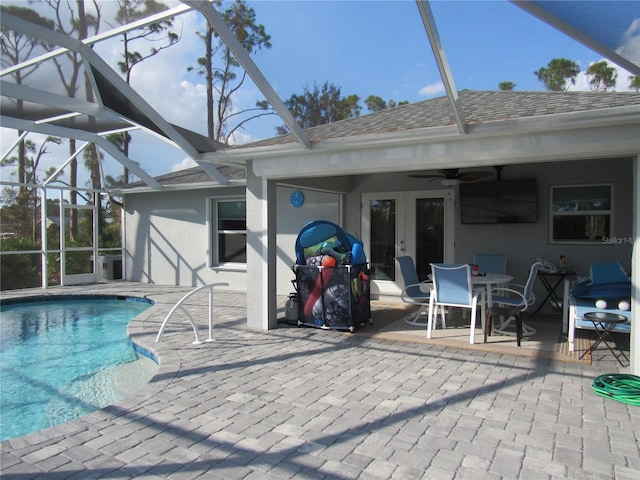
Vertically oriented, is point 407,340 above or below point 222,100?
below

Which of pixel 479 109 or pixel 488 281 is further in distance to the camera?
pixel 479 109

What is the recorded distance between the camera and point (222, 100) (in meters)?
21.5

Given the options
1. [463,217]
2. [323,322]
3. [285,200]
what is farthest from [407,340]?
[285,200]

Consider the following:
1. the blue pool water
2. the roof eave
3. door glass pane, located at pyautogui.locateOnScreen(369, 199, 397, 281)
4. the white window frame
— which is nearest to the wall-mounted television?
door glass pane, located at pyautogui.locateOnScreen(369, 199, 397, 281)

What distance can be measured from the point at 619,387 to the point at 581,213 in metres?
4.49

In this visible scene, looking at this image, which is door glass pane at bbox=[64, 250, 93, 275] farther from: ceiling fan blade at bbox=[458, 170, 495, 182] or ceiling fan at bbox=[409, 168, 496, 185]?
ceiling fan blade at bbox=[458, 170, 495, 182]

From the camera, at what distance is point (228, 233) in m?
12.6

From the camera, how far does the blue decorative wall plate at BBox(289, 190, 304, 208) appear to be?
11.0m

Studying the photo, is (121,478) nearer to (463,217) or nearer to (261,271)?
(261,271)

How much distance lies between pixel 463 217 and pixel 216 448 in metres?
7.01

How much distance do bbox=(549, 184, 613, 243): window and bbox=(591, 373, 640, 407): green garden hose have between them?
390 centimetres

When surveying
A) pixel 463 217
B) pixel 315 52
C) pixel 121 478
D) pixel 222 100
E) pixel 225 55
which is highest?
pixel 225 55

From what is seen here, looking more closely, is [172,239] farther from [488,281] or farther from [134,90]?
[488,281]

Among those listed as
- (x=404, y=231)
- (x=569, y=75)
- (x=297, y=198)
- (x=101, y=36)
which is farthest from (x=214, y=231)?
(x=569, y=75)
